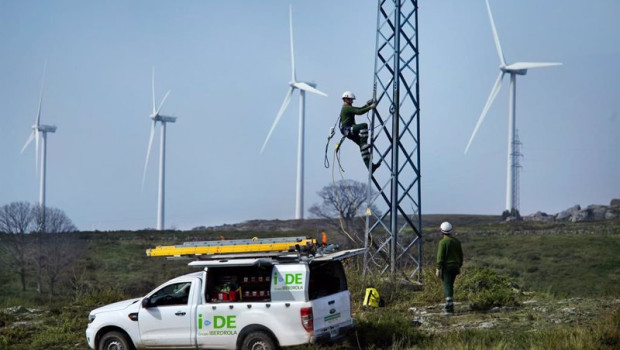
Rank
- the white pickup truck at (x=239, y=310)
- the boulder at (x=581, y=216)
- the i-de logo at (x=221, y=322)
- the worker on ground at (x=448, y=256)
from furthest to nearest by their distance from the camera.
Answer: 1. the boulder at (x=581, y=216)
2. the worker on ground at (x=448, y=256)
3. the i-de logo at (x=221, y=322)
4. the white pickup truck at (x=239, y=310)

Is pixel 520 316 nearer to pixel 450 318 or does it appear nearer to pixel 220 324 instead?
pixel 450 318

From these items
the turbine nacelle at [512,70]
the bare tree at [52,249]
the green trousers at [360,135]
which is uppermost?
the turbine nacelle at [512,70]

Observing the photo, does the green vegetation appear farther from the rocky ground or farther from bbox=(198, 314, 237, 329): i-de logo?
bbox=(198, 314, 237, 329): i-de logo

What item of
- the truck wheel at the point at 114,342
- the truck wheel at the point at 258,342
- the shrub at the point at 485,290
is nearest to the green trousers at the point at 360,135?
the shrub at the point at 485,290

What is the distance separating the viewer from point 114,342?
1722cm

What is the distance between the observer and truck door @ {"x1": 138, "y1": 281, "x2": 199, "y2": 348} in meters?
16.5

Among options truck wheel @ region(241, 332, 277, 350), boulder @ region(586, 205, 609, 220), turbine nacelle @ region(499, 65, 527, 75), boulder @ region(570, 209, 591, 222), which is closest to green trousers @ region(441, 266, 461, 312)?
truck wheel @ region(241, 332, 277, 350)

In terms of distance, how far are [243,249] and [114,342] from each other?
10.4 ft

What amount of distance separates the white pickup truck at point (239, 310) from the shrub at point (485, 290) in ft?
15.1

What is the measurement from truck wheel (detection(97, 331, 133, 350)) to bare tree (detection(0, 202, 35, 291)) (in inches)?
1905

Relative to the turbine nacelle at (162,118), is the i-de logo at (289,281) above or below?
below

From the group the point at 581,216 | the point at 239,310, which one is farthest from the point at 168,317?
the point at 581,216

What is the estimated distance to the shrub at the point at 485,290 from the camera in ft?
67.5

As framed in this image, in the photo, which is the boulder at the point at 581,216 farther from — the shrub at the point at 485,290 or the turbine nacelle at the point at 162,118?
the shrub at the point at 485,290
